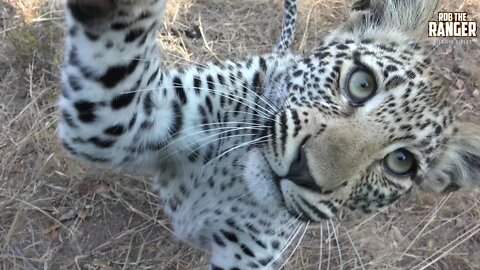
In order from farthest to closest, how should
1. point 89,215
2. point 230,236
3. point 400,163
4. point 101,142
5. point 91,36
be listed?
point 89,215 → point 230,236 → point 400,163 → point 101,142 → point 91,36

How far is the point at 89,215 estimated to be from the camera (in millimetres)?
4258

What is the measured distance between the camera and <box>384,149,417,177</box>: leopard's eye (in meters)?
2.63

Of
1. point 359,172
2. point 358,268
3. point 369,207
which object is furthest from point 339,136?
point 358,268

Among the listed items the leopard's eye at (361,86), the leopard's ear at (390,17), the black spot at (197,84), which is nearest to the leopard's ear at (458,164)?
the leopard's ear at (390,17)

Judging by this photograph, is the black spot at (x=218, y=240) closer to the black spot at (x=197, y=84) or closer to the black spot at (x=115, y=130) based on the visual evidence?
the black spot at (x=197, y=84)

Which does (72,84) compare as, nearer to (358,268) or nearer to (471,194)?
(358,268)

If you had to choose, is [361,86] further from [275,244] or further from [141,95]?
[275,244]

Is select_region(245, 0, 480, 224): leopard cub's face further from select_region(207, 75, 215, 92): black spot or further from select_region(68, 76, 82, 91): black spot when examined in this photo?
select_region(68, 76, 82, 91): black spot

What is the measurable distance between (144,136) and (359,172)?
885 millimetres

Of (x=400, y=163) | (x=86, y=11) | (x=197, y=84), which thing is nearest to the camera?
(x=86, y=11)

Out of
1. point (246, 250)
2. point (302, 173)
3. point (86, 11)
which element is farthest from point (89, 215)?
point (86, 11)

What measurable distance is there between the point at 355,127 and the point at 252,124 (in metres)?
0.50

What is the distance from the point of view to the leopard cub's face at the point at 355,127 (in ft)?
7.72

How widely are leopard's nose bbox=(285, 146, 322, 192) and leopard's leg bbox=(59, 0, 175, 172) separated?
64 centimetres
